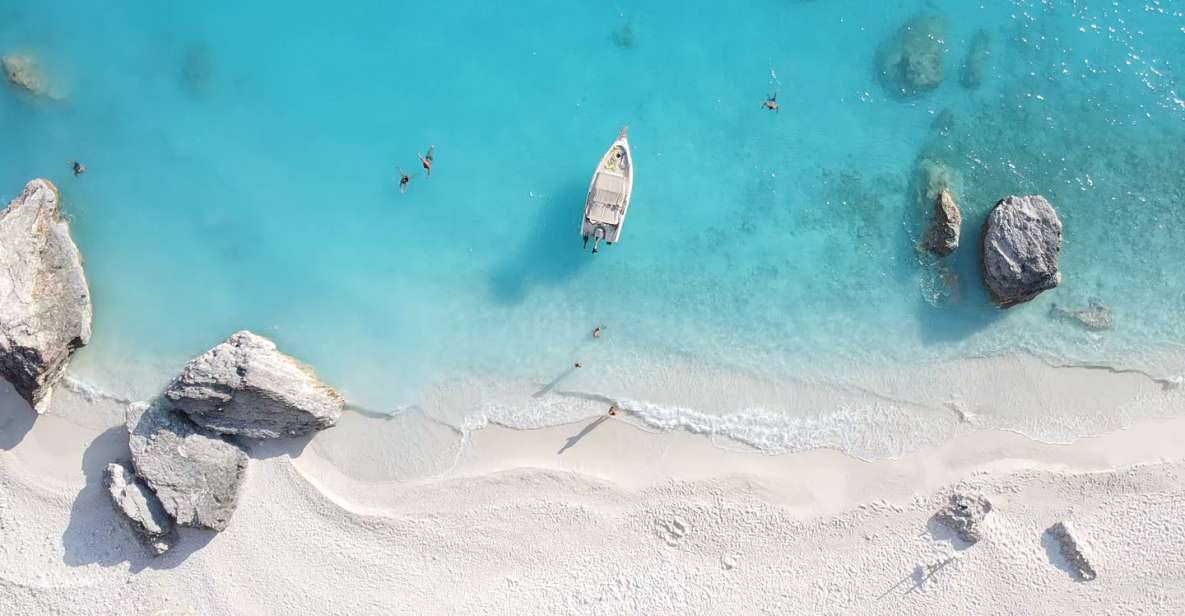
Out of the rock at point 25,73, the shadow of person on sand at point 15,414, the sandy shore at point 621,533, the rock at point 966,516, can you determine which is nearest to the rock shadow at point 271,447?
the sandy shore at point 621,533

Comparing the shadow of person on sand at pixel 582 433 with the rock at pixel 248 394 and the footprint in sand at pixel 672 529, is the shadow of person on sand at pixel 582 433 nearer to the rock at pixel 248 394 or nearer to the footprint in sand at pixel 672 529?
the footprint in sand at pixel 672 529

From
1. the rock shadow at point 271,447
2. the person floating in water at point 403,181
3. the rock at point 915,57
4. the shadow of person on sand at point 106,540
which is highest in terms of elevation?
the rock at point 915,57

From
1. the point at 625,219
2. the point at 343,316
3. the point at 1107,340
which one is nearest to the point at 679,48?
the point at 625,219

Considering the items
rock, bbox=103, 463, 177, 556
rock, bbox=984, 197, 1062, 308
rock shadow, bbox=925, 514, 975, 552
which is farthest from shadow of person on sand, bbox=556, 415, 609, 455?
rock, bbox=984, 197, 1062, 308

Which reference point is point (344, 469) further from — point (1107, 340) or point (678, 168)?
point (1107, 340)

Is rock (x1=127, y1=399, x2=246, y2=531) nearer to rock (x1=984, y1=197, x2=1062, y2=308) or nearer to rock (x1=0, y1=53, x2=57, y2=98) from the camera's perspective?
rock (x1=0, y1=53, x2=57, y2=98)

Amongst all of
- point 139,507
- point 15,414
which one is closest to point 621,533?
point 139,507
